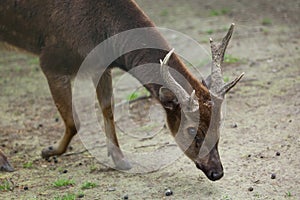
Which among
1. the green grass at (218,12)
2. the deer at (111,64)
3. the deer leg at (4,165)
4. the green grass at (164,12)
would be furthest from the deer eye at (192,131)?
the green grass at (164,12)

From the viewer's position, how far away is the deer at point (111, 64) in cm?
586

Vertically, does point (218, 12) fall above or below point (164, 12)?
above

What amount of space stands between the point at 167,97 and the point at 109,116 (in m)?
1.34

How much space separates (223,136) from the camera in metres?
7.25

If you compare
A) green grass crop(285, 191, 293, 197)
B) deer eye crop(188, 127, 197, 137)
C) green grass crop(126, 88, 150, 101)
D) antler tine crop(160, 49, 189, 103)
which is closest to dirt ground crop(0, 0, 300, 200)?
green grass crop(285, 191, 293, 197)

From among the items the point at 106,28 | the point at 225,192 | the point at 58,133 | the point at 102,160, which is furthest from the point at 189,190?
the point at 58,133

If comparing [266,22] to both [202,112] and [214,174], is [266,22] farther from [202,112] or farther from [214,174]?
[214,174]

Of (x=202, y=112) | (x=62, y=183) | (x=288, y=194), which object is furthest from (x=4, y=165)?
(x=288, y=194)

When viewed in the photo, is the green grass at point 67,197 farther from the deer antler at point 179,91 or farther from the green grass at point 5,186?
the deer antler at point 179,91

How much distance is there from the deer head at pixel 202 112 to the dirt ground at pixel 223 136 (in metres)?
0.29

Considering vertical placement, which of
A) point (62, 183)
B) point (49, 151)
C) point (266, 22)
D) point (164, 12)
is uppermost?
point (62, 183)

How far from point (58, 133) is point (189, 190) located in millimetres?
2536

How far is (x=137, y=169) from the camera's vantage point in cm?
673

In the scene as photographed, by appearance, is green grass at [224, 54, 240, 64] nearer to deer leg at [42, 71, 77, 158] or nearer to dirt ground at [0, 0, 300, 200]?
dirt ground at [0, 0, 300, 200]
